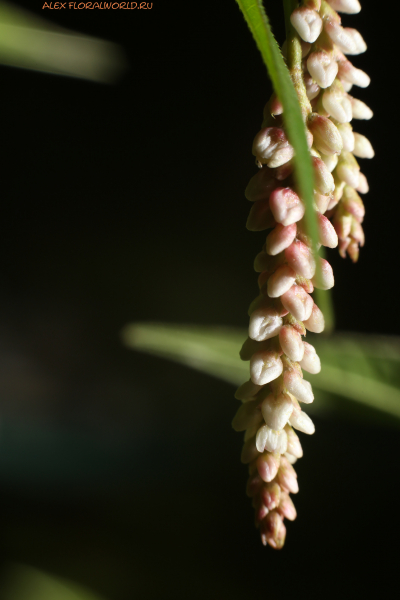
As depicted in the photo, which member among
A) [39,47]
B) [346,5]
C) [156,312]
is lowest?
[346,5]

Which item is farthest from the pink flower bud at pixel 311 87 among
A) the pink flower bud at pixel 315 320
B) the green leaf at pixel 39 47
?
the green leaf at pixel 39 47

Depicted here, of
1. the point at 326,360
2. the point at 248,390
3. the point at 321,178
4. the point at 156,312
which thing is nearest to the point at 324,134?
the point at 321,178

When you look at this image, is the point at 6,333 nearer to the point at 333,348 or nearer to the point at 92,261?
the point at 92,261

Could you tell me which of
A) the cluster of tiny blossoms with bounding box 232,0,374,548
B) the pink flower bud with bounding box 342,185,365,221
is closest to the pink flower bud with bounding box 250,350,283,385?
the cluster of tiny blossoms with bounding box 232,0,374,548

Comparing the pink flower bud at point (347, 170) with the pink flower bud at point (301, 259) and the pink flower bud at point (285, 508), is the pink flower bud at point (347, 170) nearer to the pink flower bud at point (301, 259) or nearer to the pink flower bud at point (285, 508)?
the pink flower bud at point (301, 259)

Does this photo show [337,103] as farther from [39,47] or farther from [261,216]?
[39,47]

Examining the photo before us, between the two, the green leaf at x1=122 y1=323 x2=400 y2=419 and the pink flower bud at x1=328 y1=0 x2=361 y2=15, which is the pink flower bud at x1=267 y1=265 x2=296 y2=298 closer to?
the pink flower bud at x1=328 y1=0 x2=361 y2=15
